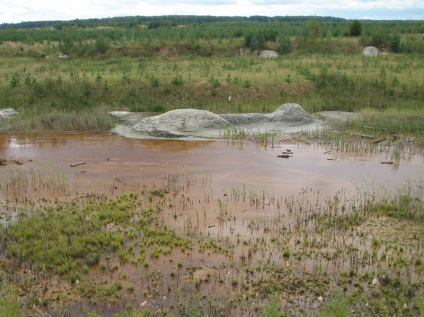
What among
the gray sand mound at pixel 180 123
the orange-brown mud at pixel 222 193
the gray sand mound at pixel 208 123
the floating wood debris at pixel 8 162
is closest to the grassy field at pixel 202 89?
the gray sand mound at pixel 208 123

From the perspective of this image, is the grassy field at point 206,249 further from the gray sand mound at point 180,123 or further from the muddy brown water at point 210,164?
the gray sand mound at point 180,123

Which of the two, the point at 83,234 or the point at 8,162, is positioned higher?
the point at 8,162

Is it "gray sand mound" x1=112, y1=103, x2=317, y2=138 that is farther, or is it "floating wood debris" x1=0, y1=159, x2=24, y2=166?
"gray sand mound" x1=112, y1=103, x2=317, y2=138

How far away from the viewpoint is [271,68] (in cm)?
2406

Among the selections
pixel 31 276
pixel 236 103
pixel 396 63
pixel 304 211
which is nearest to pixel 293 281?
pixel 304 211

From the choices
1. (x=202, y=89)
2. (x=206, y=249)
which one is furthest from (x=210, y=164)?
(x=202, y=89)

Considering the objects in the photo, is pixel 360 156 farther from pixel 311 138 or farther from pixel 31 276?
pixel 31 276

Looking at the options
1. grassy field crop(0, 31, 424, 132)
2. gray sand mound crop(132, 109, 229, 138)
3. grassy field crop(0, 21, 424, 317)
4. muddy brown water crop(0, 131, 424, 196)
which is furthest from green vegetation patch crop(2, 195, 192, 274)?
grassy field crop(0, 31, 424, 132)

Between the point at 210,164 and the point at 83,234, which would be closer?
the point at 83,234

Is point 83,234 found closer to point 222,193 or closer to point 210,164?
point 222,193

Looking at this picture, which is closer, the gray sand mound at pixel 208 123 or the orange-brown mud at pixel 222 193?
the orange-brown mud at pixel 222 193

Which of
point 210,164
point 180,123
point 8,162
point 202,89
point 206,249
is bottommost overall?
point 206,249

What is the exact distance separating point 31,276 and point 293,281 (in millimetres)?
3875

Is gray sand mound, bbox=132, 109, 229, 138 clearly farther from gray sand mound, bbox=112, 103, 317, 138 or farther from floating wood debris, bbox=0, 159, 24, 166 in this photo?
floating wood debris, bbox=0, 159, 24, 166
